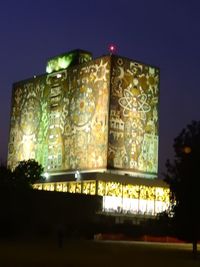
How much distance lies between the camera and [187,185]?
36500 millimetres

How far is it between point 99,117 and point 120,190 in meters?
11.9

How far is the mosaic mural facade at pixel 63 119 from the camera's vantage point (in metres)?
94.2

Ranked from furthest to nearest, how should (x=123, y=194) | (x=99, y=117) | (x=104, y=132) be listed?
(x=99, y=117) < (x=104, y=132) < (x=123, y=194)

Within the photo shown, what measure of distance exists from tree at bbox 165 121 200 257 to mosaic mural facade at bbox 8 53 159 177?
177 ft

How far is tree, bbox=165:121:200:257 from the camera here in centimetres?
3619

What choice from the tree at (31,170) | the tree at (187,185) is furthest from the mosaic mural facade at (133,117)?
the tree at (187,185)

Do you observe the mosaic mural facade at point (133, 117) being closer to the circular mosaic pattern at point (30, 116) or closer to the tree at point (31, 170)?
→ the tree at point (31, 170)

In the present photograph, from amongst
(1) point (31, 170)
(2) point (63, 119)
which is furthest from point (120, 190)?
(2) point (63, 119)

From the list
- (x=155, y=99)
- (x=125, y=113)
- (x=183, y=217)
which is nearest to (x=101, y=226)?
(x=125, y=113)

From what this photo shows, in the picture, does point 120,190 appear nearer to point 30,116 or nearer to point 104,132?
point 104,132

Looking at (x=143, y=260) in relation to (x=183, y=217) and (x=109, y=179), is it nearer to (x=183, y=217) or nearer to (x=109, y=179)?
(x=183, y=217)

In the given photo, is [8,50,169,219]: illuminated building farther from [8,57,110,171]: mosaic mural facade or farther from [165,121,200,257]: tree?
[165,121,200,257]: tree

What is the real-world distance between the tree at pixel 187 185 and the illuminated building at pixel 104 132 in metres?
49.8

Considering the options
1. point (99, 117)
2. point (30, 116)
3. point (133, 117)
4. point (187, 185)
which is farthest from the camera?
point (30, 116)
